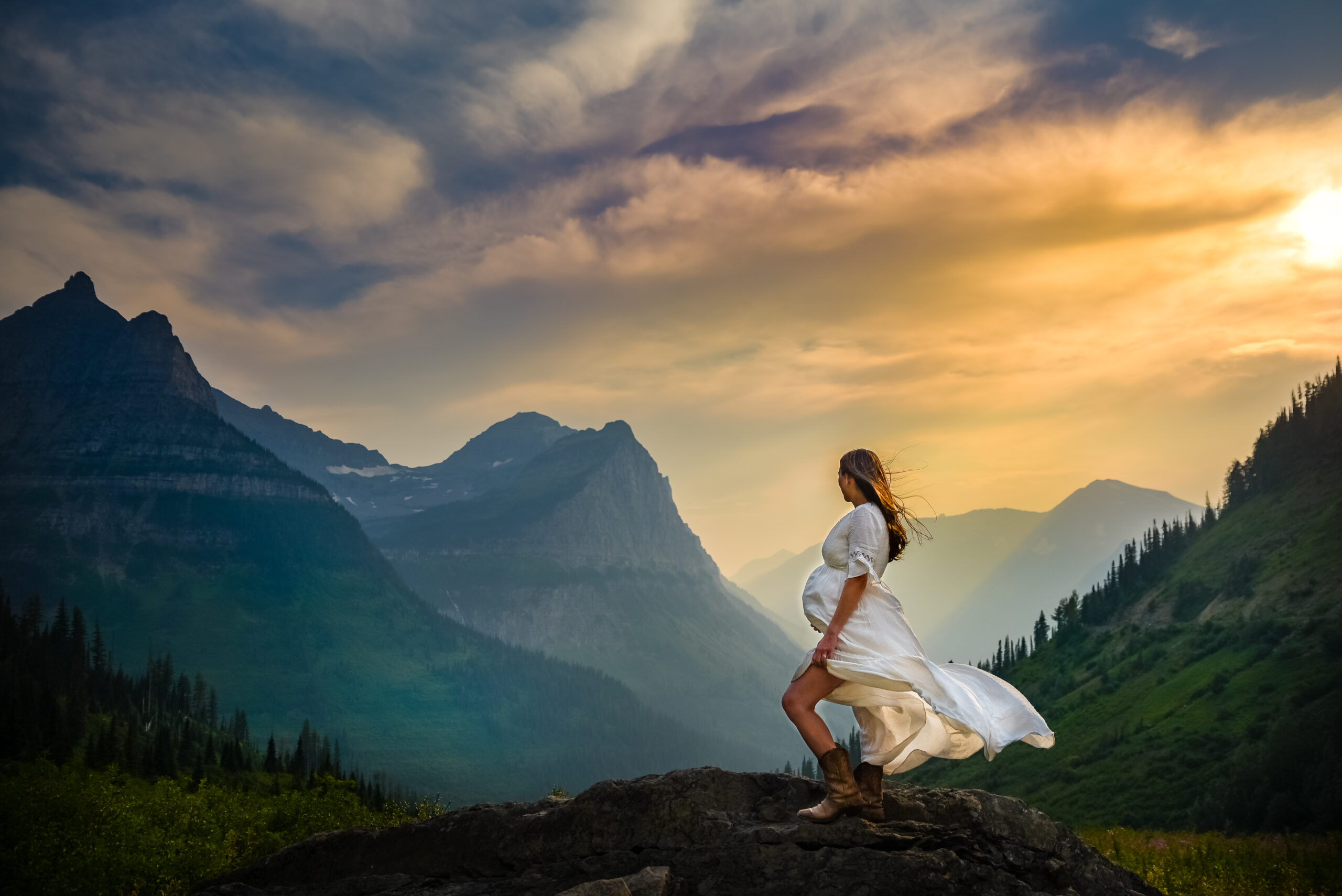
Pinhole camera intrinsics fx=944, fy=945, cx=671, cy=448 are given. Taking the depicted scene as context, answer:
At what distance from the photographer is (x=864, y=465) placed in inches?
452

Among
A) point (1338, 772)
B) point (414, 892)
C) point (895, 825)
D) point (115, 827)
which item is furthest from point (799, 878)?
point (1338, 772)

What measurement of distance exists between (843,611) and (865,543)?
839 mm

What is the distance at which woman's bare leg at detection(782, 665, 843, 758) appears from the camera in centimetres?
1098

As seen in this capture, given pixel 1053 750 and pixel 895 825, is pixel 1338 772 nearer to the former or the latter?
pixel 1053 750

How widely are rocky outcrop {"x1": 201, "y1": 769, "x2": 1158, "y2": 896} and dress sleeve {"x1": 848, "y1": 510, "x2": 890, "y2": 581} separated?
287 centimetres

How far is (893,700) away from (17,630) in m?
196

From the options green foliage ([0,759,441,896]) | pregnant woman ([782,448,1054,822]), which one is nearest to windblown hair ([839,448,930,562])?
pregnant woman ([782,448,1054,822])

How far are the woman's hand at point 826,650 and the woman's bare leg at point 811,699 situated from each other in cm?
20

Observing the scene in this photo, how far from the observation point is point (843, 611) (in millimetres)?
10969

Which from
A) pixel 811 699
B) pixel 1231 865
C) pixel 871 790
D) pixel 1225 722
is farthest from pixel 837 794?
pixel 1225 722

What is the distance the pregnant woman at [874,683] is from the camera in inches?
429

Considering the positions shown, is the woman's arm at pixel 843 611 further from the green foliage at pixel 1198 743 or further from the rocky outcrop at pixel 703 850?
the green foliage at pixel 1198 743

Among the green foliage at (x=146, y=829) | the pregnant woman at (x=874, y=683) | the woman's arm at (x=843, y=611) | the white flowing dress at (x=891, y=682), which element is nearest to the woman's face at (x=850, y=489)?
the pregnant woman at (x=874, y=683)

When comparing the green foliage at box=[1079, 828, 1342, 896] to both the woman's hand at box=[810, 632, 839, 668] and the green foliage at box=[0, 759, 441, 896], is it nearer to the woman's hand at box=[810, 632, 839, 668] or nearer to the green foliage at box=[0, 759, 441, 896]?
the woman's hand at box=[810, 632, 839, 668]
